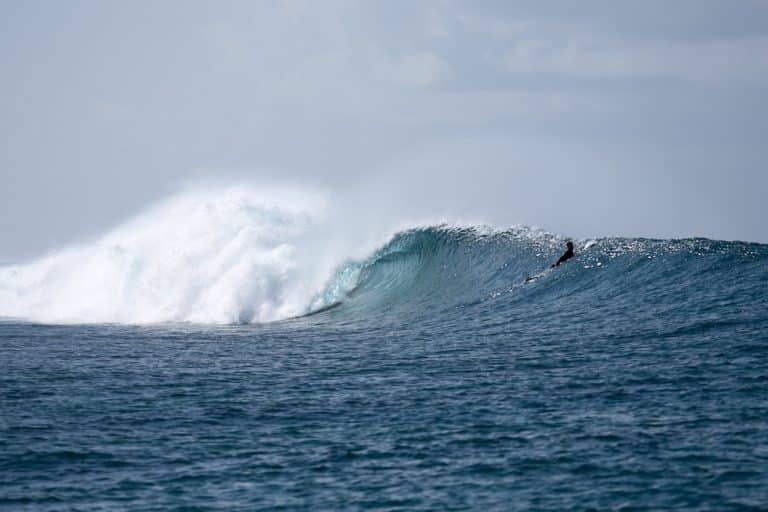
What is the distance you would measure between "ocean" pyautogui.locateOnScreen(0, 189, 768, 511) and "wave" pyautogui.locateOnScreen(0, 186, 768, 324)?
0.54 ft

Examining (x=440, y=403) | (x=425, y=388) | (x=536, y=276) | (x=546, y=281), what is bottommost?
(x=440, y=403)

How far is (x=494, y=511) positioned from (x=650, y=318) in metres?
14.6

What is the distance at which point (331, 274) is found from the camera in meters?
41.7

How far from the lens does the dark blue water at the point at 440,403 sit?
1279cm

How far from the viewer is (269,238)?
4328cm

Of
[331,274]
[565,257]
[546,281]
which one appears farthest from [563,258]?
[331,274]

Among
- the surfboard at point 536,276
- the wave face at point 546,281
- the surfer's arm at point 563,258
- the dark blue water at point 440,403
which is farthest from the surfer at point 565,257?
the dark blue water at point 440,403

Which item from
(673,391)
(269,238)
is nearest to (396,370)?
(673,391)

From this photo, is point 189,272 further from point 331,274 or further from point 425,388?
point 425,388

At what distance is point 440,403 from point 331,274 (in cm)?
2437

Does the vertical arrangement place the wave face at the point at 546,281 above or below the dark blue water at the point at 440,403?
above

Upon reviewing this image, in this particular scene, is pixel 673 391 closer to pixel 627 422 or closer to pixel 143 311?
pixel 627 422

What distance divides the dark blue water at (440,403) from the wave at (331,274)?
0.79ft

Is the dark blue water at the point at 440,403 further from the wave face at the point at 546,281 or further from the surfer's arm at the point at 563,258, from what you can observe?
the surfer's arm at the point at 563,258
